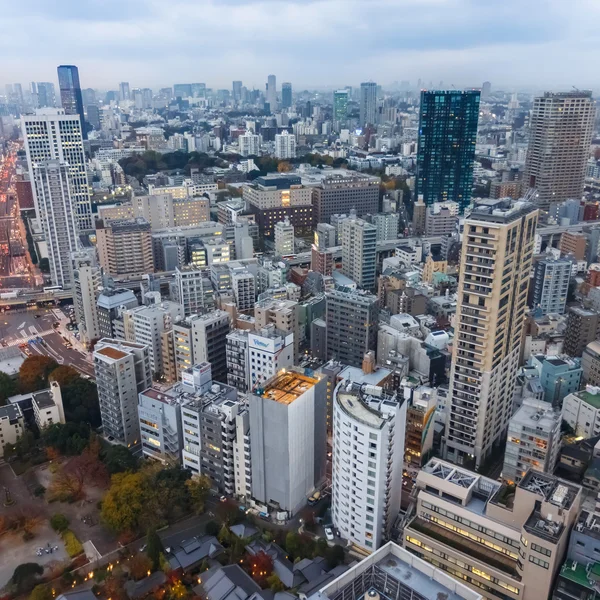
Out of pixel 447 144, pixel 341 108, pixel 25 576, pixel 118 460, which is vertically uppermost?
pixel 341 108

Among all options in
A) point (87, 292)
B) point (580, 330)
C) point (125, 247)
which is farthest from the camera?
point (125, 247)

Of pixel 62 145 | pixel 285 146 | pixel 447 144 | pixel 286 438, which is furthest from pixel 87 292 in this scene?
pixel 285 146

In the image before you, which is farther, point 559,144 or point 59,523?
point 559,144

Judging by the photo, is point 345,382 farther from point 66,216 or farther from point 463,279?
point 66,216

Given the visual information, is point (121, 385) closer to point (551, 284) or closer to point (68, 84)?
point (551, 284)

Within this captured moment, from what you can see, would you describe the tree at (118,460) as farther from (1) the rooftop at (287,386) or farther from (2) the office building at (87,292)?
(2) the office building at (87,292)

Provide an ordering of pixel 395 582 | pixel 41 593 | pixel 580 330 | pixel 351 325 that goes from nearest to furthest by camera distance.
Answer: pixel 395 582, pixel 41 593, pixel 351 325, pixel 580 330

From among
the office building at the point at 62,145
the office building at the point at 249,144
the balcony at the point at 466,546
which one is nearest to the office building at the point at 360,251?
the office building at the point at 62,145
